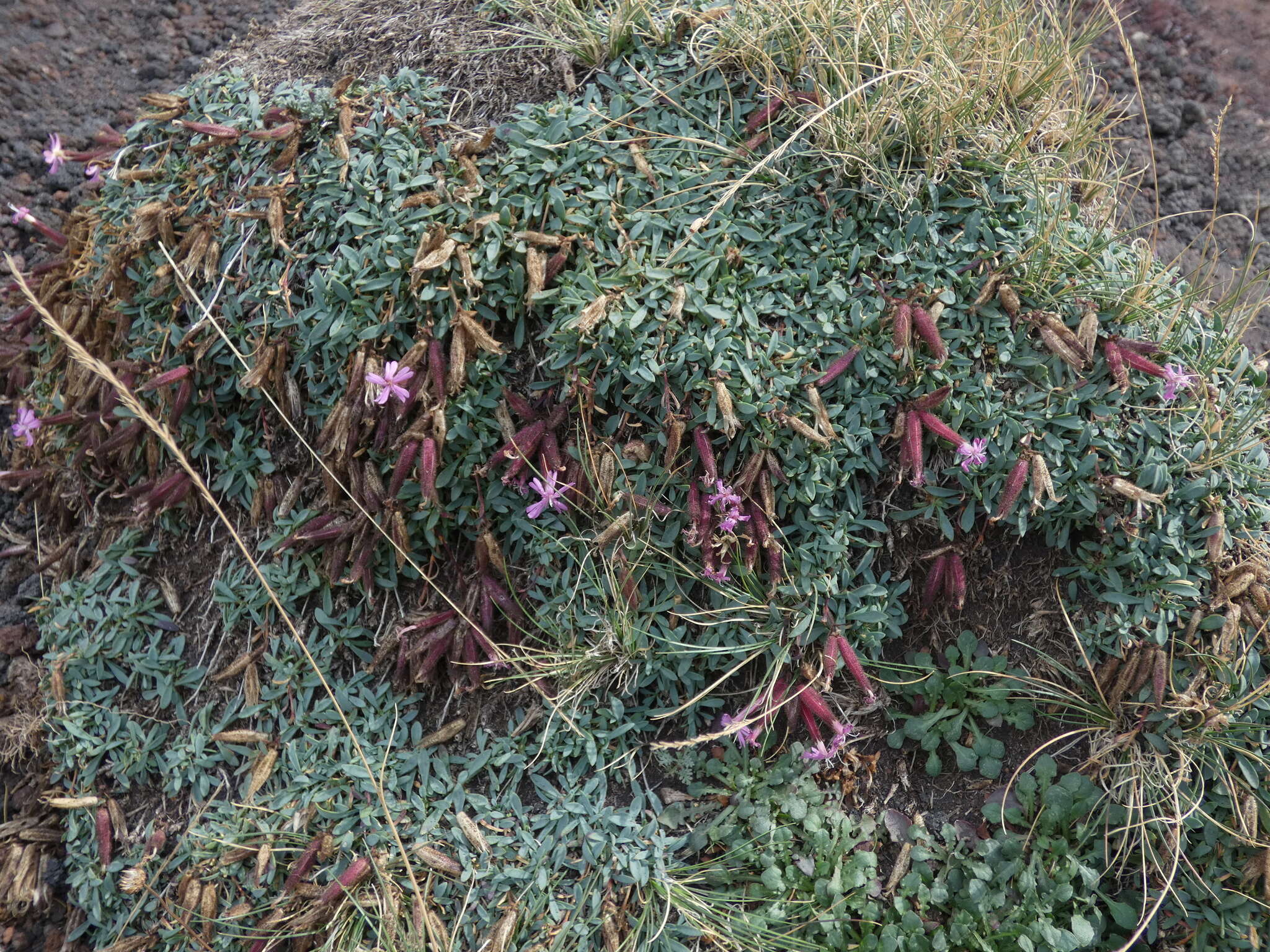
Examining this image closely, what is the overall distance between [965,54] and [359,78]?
75.5 inches

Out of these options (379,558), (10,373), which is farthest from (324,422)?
(10,373)

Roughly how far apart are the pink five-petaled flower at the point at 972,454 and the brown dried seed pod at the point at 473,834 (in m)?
1.55

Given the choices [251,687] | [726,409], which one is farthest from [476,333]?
[251,687]

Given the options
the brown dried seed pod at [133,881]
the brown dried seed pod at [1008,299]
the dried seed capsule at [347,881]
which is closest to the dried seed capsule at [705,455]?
the brown dried seed pod at [1008,299]

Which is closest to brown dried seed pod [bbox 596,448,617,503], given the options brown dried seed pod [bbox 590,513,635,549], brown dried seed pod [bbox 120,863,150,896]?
brown dried seed pod [bbox 590,513,635,549]

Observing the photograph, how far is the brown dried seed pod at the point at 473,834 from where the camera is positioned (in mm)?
2283

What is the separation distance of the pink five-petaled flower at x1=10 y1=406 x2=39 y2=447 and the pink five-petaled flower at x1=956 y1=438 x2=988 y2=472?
281 cm

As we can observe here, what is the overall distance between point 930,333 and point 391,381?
142 centimetres

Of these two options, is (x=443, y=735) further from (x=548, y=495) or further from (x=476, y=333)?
(x=476, y=333)

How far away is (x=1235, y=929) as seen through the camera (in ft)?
7.14

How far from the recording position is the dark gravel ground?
3.75 meters

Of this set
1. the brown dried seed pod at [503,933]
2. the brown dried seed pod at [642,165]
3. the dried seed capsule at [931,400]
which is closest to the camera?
the brown dried seed pod at [503,933]

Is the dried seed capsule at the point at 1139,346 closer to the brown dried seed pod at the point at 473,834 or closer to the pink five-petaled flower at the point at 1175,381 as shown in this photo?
the pink five-petaled flower at the point at 1175,381

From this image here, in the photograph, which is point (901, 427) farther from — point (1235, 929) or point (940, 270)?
point (1235, 929)
